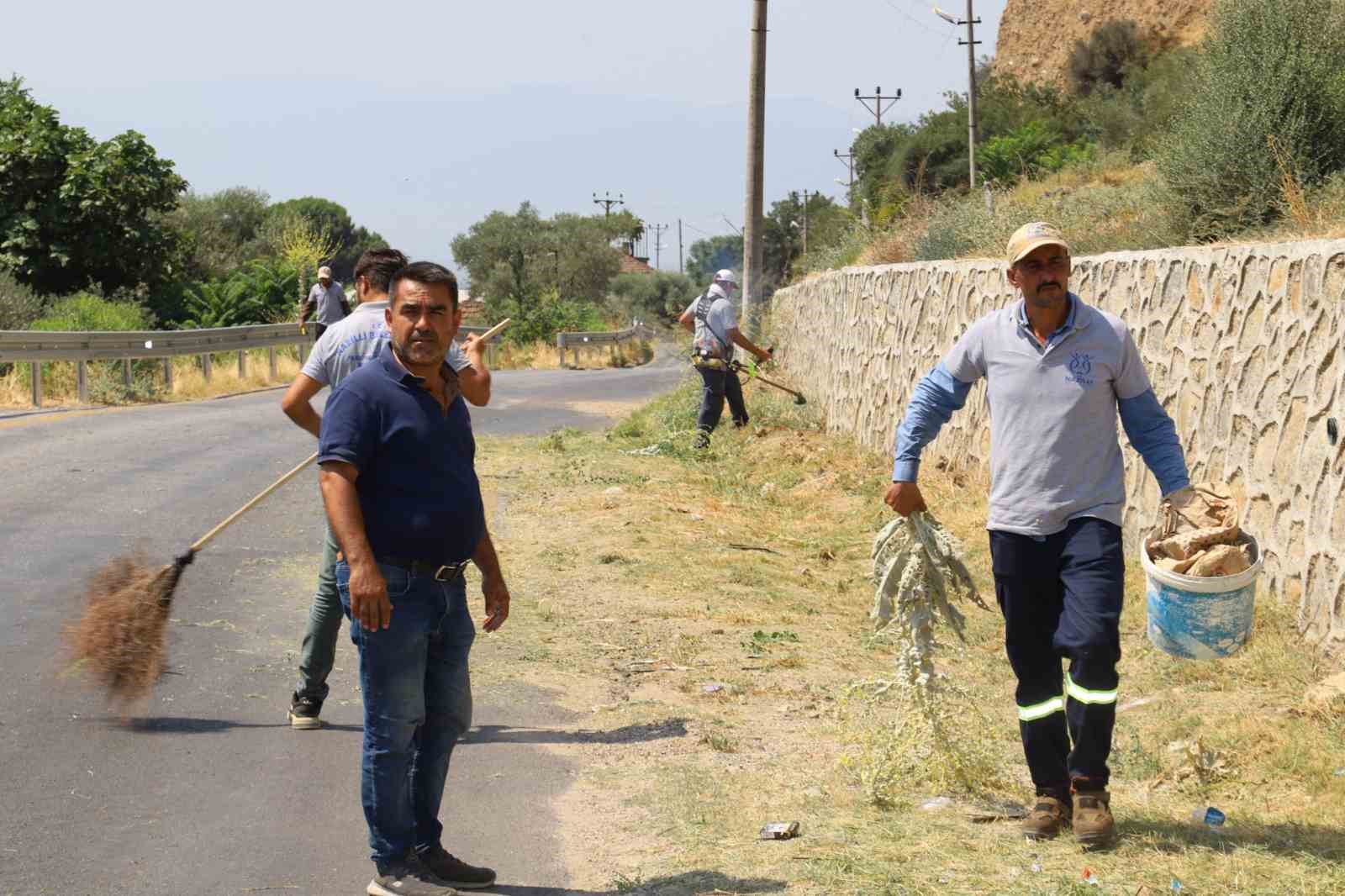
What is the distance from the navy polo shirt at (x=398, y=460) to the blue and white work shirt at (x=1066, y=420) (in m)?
1.82

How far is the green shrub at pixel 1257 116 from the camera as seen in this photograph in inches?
561

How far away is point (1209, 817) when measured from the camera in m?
5.57

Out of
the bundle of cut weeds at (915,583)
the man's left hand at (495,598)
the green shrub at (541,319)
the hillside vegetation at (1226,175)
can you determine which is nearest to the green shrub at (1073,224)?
the hillside vegetation at (1226,175)

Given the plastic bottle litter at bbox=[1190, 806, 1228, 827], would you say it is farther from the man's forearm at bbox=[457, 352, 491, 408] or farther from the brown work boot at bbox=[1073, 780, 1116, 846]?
the man's forearm at bbox=[457, 352, 491, 408]

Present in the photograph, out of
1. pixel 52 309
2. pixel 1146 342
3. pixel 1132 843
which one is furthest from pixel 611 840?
pixel 52 309

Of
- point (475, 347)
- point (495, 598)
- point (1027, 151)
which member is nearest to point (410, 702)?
point (495, 598)

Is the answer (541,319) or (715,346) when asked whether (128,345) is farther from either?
(541,319)

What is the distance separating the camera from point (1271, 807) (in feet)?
19.0

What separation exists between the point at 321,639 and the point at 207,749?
2.21 ft

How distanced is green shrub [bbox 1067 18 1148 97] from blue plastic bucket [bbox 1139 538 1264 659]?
168 feet

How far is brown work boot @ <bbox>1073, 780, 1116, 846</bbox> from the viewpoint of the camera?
17.1 feet

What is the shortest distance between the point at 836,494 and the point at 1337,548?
698cm

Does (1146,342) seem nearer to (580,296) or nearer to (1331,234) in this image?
(1331,234)

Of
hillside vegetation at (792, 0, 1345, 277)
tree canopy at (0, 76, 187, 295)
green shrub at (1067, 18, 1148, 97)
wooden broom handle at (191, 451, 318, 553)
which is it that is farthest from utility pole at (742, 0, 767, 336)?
green shrub at (1067, 18, 1148, 97)
